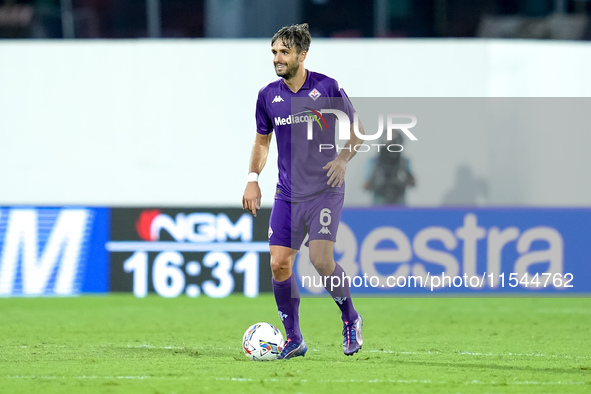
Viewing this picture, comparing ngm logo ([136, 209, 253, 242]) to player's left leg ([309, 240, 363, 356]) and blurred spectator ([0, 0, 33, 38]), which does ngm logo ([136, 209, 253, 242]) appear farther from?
player's left leg ([309, 240, 363, 356])

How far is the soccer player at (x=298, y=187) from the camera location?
6500 mm

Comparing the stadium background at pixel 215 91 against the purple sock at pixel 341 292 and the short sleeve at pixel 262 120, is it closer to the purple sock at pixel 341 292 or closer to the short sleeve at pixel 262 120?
the short sleeve at pixel 262 120

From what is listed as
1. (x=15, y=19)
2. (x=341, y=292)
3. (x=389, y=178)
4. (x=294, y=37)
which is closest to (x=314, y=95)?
(x=294, y=37)

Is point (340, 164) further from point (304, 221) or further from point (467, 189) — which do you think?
point (467, 189)

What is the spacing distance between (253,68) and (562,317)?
5.67 meters

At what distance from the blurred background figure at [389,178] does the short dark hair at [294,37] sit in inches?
244

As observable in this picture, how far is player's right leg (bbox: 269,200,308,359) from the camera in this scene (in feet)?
21.4

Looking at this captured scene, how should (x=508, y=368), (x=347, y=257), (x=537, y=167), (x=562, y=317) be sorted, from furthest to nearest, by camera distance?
(x=537, y=167) → (x=347, y=257) → (x=562, y=317) → (x=508, y=368)

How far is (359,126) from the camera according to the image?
6699mm

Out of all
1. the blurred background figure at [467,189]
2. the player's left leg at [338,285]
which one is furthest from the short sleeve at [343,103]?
the blurred background figure at [467,189]

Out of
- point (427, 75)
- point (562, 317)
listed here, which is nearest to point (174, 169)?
point (427, 75)

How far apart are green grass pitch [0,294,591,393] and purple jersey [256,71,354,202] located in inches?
44.4

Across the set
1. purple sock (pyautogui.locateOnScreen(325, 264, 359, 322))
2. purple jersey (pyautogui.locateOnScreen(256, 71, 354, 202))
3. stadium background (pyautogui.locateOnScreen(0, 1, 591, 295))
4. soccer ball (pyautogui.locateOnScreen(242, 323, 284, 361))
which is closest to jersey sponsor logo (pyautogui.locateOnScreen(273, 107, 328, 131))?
purple jersey (pyautogui.locateOnScreen(256, 71, 354, 202))

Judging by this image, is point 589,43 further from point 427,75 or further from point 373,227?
point 373,227
